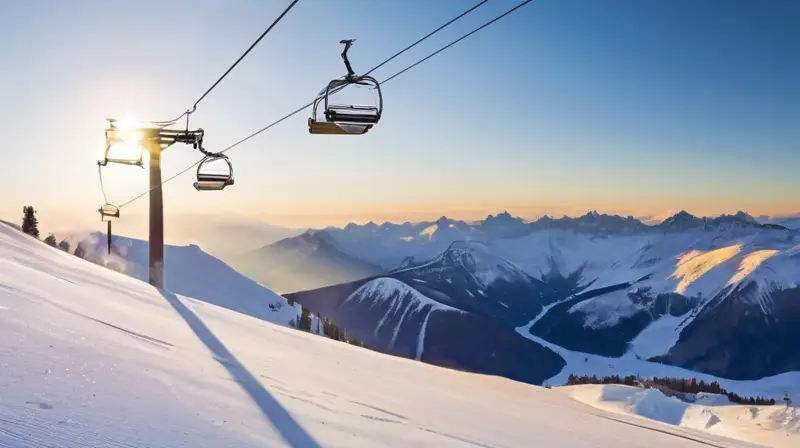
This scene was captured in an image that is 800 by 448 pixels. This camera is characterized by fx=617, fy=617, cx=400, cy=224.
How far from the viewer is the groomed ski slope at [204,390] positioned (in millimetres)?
3973

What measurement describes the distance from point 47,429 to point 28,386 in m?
0.69

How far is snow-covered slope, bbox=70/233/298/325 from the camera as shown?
3684cm

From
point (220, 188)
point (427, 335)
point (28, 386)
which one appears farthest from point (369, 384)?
point (427, 335)

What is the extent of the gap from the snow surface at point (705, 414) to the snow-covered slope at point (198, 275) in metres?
17.1

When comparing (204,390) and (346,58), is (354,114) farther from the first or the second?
(204,390)

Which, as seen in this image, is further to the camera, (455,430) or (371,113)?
(371,113)

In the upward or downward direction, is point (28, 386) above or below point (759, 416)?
above

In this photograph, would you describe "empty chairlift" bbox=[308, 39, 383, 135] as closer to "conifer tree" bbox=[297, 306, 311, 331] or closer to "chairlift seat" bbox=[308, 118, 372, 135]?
"chairlift seat" bbox=[308, 118, 372, 135]

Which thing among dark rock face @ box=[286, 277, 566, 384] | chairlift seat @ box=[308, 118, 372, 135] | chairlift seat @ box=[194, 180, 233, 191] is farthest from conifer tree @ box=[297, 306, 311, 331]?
dark rock face @ box=[286, 277, 566, 384]

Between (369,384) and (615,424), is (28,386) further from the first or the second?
(615,424)

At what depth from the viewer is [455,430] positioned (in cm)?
684

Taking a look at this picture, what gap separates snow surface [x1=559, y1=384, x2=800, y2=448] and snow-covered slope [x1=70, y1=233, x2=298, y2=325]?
1713 centimetres

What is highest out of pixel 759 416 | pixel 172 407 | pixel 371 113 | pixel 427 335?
pixel 371 113

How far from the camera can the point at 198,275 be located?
4625 cm
